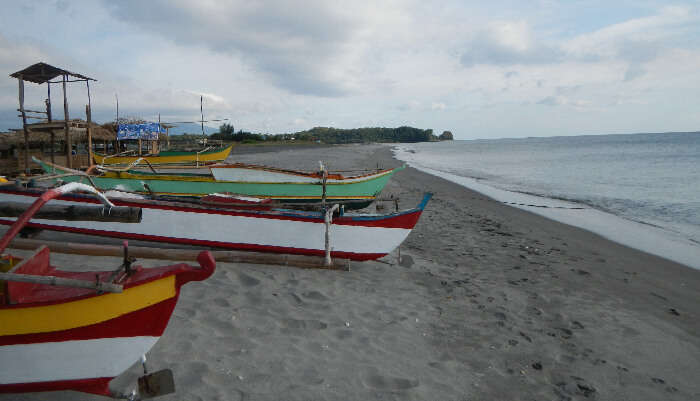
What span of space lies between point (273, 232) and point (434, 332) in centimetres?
304

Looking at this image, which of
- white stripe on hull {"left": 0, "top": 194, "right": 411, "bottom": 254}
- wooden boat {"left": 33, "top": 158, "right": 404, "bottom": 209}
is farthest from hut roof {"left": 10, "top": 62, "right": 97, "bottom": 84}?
white stripe on hull {"left": 0, "top": 194, "right": 411, "bottom": 254}

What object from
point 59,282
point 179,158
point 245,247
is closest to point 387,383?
point 59,282

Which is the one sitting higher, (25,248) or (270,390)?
(25,248)

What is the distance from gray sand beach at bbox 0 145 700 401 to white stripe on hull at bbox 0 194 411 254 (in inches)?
18.3

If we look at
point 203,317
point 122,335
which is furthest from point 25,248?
point 122,335

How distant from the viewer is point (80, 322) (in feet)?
8.39

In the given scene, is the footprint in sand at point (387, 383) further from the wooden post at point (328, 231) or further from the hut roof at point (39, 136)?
the hut roof at point (39, 136)

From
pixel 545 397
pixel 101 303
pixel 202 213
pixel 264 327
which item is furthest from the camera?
pixel 202 213

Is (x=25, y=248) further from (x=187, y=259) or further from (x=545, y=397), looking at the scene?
(x=545, y=397)

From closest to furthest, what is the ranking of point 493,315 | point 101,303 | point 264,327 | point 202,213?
point 101,303 < point 264,327 < point 493,315 < point 202,213

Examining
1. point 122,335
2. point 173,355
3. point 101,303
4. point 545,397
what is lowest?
point 545,397

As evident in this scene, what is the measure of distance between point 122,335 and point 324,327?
2108 millimetres

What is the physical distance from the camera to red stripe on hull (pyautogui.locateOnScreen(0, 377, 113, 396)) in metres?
2.62

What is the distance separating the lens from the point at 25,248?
6012 millimetres
